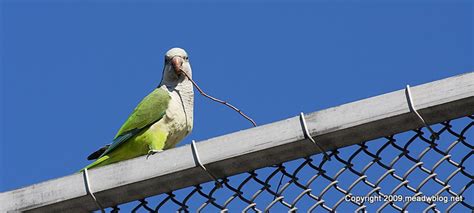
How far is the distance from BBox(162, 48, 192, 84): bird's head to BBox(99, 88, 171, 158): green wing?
8.9 inches

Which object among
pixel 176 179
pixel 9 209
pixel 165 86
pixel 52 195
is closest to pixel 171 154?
pixel 176 179

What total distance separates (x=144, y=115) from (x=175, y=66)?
1.92 ft

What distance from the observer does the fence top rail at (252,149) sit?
6.78ft

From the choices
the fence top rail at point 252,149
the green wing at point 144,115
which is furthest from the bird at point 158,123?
the fence top rail at point 252,149

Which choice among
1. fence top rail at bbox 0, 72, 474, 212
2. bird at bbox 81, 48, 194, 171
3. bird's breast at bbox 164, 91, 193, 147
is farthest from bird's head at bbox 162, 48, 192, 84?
fence top rail at bbox 0, 72, 474, 212

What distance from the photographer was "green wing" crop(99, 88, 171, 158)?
4.77 metres

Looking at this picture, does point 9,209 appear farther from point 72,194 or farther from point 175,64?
point 175,64

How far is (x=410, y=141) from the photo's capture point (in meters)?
2.19

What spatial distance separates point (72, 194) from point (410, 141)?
0.97m

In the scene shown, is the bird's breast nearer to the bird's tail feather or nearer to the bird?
the bird

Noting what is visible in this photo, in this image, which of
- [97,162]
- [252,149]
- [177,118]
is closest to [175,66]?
[177,118]

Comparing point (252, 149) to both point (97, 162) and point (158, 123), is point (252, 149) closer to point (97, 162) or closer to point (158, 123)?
point (97, 162)

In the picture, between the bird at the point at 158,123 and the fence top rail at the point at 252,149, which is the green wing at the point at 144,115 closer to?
the bird at the point at 158,123

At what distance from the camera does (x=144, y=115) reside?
4910 millimetres
